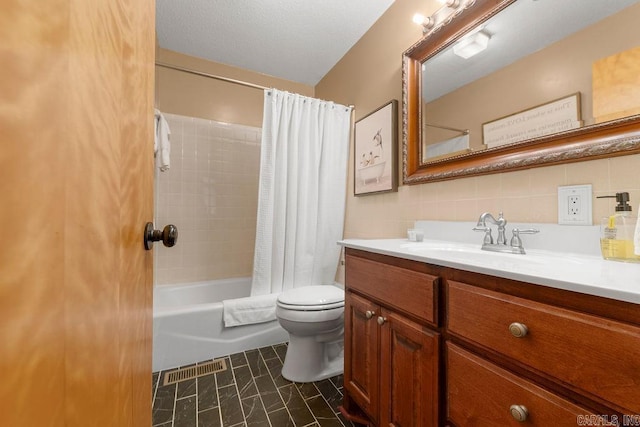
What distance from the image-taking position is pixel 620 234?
29.4 inches

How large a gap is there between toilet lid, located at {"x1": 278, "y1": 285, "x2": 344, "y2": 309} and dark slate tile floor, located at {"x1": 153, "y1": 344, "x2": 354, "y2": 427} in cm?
44

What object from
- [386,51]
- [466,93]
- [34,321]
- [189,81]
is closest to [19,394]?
[34,321]

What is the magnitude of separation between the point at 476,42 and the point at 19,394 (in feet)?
5.41

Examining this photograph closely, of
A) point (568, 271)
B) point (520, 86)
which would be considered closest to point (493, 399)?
point (568, 271)

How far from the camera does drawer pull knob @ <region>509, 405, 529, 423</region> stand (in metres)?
0.55

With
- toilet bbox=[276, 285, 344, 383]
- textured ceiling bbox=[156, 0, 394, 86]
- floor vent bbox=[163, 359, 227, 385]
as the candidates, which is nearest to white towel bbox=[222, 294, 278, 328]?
floor vent bbox=[163, 359, 227, 385]

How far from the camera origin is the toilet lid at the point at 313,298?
142 cm

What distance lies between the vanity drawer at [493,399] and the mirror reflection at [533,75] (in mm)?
825

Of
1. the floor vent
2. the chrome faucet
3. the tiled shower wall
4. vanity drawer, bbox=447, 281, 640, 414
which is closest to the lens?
vanity drawer, bbox=447, 281, 640, 414

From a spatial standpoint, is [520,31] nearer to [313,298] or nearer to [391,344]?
[391,344]

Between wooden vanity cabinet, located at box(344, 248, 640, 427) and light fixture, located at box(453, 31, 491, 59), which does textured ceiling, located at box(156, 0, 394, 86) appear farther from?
→ wooden vanity cabinet, located at box(344, 248, 640, 427)

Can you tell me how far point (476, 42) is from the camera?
3.90ft

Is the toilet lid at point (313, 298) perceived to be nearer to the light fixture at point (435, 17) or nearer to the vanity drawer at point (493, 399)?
the vanity drawer at point (493, 399)

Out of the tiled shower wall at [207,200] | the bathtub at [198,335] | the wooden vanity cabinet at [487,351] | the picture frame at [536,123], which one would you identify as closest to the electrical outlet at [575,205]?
the picture frame at [536,123]
